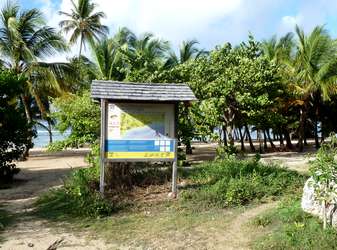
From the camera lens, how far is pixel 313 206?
7.76m

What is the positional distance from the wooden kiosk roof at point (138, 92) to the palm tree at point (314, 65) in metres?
16.0

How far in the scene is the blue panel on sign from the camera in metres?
10.5

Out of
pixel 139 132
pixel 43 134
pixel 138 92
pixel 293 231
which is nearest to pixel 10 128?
pixel 139 132

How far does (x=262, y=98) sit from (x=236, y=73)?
1563mm

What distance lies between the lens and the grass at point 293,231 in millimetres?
6648

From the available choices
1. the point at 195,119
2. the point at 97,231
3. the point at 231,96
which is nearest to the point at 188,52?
the point at 231,96

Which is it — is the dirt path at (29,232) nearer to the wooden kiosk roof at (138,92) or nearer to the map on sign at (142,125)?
the map on sign at (142,125)

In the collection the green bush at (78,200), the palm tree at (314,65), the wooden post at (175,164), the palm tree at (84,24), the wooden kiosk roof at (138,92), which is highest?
the palm tree at (84,24)

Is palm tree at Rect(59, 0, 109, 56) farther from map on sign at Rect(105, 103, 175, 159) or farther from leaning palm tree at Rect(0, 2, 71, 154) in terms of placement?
map on sign at Rect(105, 103, 175, 159)

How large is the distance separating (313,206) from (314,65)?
62.5ft

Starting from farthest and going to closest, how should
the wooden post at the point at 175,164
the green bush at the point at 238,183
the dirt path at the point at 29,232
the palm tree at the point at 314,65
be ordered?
the palm tree at the point at 314,65 → the wooden post at the point at 175,164 → the green bush at the point at 238,183 → the dirt path at the point at 29,232

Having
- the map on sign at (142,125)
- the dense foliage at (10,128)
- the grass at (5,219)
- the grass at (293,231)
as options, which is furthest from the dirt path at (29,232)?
the map on sign at (142,125)

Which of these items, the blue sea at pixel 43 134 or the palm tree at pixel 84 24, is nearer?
the blue sea at pixel 43 134

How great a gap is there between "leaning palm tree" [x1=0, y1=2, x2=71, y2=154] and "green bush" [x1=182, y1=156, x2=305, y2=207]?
16241mm
